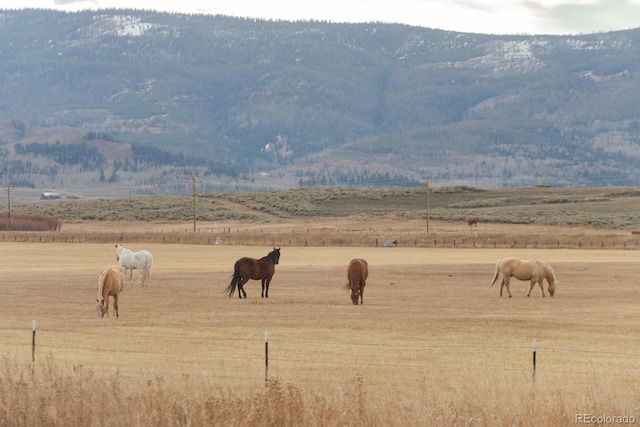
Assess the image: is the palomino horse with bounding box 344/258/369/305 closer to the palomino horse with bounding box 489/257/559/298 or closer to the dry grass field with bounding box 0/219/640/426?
the dry grass field with bounding box 0/219/640/426

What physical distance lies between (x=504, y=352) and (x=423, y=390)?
6.74 meters

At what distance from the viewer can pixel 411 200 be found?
567 feet

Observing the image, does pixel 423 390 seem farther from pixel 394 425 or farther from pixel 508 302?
pixel 508 302

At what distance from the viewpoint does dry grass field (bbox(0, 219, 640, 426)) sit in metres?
16.1

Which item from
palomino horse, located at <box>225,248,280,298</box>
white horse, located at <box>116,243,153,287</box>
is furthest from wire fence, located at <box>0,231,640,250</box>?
palomino horse, located at <box>225,248,280,298</box>

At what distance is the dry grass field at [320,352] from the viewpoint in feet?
52.9

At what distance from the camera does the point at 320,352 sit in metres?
24.2

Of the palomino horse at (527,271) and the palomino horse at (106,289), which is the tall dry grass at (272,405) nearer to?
the palomino horse at (106,289)

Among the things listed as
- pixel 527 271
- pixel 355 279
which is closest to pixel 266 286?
pixel 355 279

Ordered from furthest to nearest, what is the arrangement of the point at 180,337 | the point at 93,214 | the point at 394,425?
the point at 93,214
the point at 180,337
the point at 394,425

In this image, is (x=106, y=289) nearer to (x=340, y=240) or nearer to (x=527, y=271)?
(x=527, y=271)

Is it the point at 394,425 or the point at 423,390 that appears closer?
the point at 394,425

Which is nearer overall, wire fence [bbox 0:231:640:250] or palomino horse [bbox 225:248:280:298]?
palomino horse [bbox 225:248:280:298]

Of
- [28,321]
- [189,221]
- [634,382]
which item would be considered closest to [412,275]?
[28,321]
